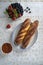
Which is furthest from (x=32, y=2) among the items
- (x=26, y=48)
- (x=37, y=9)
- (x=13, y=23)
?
(x=26, y=48)

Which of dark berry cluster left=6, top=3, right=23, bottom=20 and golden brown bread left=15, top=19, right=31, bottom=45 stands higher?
dark berry cluster left=6, top=3, right=23, bottom=20

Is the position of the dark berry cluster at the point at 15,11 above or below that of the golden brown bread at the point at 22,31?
above

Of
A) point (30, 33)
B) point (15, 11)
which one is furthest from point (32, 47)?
point (15, 11)

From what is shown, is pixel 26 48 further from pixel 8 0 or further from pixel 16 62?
pixel 8 0

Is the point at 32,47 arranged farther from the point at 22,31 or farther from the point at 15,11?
the point at 15,11

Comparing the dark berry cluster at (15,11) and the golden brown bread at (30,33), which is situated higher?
the dark berry cluster at (15,11)
